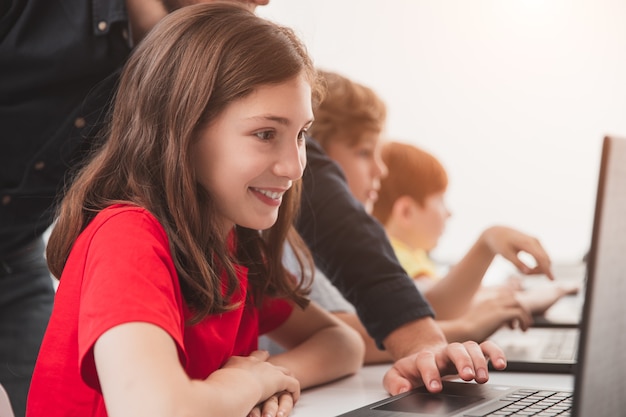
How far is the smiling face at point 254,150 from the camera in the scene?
35.5 inches

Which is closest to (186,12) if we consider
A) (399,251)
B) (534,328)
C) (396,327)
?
(396,327)

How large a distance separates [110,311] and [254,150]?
27 centimetres

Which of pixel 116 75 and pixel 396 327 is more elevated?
pixel 116 75

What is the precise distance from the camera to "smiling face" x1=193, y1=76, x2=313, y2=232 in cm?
90

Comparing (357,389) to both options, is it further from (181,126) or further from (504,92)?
(504,92)

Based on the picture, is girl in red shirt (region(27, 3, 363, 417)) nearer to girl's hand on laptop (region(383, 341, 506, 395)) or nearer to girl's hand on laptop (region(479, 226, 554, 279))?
girl's hand on laptop (region(383, 341, 506, 395))

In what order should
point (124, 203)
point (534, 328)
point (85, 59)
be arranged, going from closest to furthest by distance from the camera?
point (124, 203), point (85, 59), point (534, 328)

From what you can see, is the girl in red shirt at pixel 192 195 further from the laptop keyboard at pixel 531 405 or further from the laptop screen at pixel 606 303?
the laptop screen at pixel 606 303

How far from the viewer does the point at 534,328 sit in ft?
5.38

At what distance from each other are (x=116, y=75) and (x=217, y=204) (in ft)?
0.92

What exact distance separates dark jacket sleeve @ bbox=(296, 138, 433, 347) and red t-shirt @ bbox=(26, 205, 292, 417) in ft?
0.71

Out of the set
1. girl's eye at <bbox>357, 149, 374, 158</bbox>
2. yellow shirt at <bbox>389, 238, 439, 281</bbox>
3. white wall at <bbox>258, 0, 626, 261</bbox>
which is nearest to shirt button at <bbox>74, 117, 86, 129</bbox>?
girl's eye at <bbox>357, 149, 374, 158</bbox>

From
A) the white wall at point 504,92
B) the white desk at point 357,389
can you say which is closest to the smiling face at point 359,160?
the white desk at point 357,389

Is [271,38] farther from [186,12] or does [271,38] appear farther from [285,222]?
[285,222]
